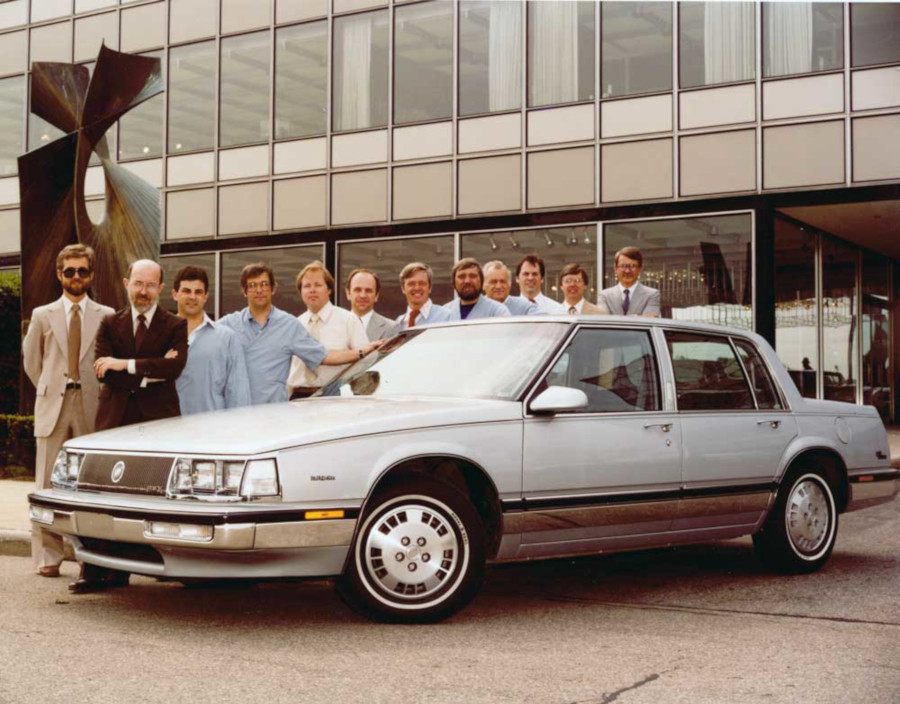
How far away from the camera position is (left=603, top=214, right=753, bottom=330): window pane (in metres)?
19.2

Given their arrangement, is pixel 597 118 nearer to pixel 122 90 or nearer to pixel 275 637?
pixel 122 90

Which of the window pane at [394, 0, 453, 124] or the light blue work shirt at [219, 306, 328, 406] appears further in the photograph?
the window pane at [394, 0, 453, 124]

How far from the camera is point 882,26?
18.3 meters

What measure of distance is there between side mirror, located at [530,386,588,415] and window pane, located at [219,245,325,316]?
16.2m

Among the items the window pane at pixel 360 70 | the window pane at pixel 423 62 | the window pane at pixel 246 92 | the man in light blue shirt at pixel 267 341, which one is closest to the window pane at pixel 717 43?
the window pane at pixel 423 62

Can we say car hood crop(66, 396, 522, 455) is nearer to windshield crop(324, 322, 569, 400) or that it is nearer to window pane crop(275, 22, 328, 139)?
windshield crop(324, 322, 569, 400)

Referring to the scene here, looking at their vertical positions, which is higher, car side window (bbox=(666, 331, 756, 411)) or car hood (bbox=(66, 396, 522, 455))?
car side window (bbox=(666, 331, 756, 411))

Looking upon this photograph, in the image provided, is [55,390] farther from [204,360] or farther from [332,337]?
[332,337]

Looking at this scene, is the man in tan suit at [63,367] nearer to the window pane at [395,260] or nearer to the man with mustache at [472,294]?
the man with mustache at [472,294]

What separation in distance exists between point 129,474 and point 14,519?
428 centimetres

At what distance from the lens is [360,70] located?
2222 centimetres

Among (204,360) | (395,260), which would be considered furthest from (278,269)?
(204,360)

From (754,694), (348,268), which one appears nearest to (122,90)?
(348,268)

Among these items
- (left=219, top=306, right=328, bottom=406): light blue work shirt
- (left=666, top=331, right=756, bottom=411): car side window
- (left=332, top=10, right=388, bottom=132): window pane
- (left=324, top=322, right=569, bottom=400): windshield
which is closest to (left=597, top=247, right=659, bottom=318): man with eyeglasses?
(left=666, top=331, right=756, bottom=411): car side window
